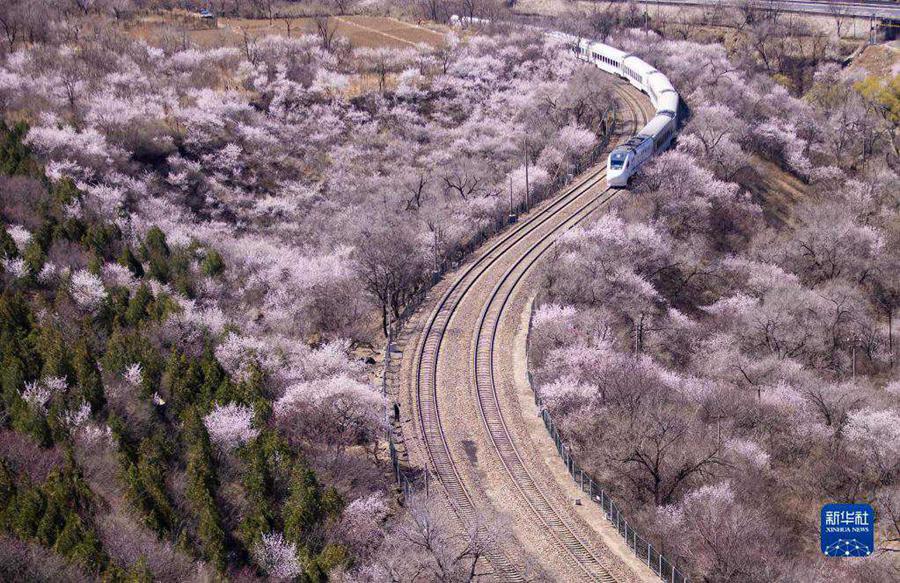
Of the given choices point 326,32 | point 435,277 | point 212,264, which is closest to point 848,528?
point 435,277

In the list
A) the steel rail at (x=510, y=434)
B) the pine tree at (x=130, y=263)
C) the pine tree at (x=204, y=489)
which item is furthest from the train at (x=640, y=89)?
the pine tree at (x=204, y=489)

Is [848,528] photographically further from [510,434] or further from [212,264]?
[212,264]

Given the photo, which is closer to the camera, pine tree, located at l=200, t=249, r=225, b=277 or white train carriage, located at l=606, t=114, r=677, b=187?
pine tree, located at l=200, t=249, r=225, b=277

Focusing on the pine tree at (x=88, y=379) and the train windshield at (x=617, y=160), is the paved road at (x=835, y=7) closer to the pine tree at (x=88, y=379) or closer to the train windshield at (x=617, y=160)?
the train windshield at (x=617, y=160)

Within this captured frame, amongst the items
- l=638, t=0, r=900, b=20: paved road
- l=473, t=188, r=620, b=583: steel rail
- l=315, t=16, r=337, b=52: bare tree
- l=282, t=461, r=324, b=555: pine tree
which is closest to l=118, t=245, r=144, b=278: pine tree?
l=473, t=188, r=620, b=583: steel rail

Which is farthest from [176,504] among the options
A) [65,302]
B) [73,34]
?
[73,34]

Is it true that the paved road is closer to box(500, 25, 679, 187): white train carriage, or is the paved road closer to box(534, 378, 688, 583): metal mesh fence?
box(500, 25, 679, 187): white train carriage
